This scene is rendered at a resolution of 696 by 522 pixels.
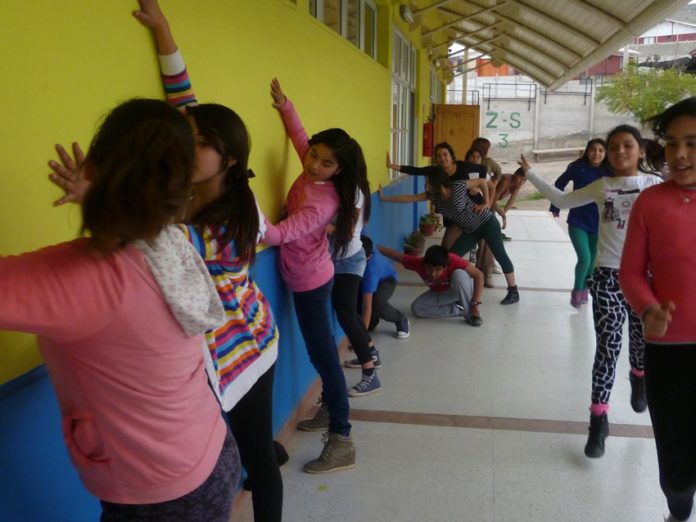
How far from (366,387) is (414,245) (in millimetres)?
4070

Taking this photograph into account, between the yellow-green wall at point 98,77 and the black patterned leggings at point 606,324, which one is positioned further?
the black patterned leggings at point 606,324

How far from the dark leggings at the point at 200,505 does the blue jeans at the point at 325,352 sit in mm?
1330

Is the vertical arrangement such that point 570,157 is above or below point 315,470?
above

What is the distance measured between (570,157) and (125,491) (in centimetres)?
2642

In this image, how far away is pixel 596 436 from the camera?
8.49 feet

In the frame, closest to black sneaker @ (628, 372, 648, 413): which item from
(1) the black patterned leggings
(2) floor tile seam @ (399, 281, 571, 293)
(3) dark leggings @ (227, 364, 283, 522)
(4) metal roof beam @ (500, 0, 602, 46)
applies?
(1) the black patterned leggings

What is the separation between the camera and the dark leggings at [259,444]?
153 centimetres

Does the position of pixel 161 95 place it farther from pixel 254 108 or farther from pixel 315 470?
pixel 315 470

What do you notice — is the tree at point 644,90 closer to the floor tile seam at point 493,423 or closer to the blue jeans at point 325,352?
the floor tile seam at point 493,423

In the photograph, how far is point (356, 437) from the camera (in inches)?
109

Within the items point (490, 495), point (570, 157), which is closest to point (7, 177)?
point (490, 495)

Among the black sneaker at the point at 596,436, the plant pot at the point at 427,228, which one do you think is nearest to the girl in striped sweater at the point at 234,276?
the black sneaker at the point at 596,436

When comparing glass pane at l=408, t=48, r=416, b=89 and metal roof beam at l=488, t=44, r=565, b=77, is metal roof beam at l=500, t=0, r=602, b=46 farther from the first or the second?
metal roof beam at l=488, t=44, r=565, b=77

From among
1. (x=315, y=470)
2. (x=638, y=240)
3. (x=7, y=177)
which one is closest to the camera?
(x=7, y=177)
